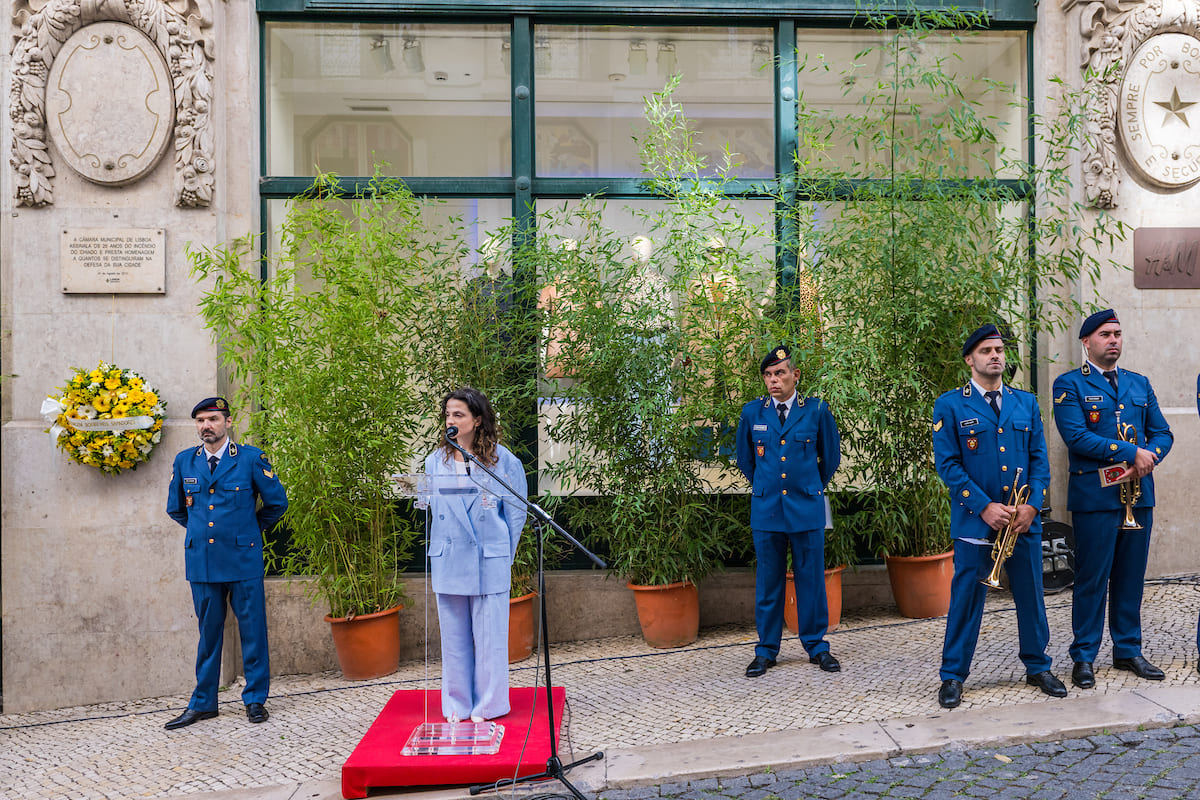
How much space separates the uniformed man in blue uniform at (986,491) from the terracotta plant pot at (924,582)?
1.53m

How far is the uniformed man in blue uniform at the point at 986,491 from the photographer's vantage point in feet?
14.8

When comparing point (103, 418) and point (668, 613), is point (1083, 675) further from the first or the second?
point (103, 418)

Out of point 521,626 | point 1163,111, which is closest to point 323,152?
point 521,626

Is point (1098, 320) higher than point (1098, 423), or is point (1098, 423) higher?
point (1098, 320)

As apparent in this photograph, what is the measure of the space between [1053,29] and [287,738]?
22.9ft

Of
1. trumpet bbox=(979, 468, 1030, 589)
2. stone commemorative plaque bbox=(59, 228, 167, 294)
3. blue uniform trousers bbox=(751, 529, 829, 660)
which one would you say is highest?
stone commemorative plaque bbox=(59, 228, 167, 294)

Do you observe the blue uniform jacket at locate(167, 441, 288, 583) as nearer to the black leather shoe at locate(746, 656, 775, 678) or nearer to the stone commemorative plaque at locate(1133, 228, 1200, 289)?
the black leather shoe at locate(746, 656, 775, 678)

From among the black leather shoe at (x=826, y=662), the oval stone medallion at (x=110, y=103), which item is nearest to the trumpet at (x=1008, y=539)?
the black leather shoe at (x=826, y=662)

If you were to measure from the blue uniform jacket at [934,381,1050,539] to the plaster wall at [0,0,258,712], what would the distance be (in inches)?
184

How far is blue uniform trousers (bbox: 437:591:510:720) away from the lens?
14.6ft

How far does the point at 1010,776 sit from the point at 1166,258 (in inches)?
182

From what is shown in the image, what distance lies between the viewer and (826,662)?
5.21 m

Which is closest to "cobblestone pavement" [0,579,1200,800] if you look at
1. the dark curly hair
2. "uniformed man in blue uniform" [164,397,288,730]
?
"uniformed man in blue uniform" [164,397,288,730]

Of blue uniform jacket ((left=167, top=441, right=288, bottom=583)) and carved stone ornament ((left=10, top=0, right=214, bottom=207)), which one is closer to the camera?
blue uniform jacket ((left=167, top=441, right=288, bottom=583))
